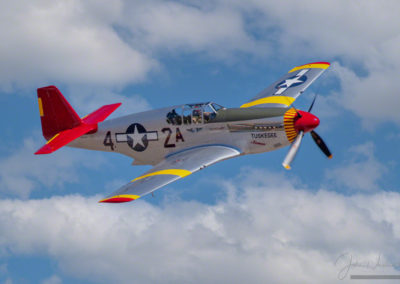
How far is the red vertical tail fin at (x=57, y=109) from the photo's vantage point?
1006 inches

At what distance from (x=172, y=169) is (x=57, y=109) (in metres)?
7.03

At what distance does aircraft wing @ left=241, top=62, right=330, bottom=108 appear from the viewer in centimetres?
2692

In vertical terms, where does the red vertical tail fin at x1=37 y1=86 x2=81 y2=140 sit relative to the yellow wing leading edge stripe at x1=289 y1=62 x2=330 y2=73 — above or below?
below

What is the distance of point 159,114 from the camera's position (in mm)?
24250

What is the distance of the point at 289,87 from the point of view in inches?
1116

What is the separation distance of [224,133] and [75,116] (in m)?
6.87

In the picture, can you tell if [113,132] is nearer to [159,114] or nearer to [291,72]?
[159,114]

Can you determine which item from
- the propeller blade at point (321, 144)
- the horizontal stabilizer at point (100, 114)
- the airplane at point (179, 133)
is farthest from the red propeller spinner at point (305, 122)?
the horizontal stabilizer at point (100, 114)

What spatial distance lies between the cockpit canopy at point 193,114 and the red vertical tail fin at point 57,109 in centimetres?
466

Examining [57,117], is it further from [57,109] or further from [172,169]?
[172,169]

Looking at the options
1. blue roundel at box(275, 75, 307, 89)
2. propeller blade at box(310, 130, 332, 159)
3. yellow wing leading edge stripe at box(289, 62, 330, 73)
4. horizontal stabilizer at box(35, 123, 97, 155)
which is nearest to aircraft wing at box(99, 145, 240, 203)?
propeller blade at box(310, 130, 332, 159)

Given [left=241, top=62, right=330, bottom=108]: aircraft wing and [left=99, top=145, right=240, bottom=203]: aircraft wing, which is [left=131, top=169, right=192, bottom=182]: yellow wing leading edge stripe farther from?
[left=241, top=62, right=330, bottom=108]: aircraft wing

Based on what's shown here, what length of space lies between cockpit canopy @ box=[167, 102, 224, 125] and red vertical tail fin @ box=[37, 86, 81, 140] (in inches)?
184

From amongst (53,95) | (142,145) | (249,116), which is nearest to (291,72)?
(249,116)
